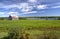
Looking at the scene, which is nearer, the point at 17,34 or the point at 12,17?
the point at 17,34

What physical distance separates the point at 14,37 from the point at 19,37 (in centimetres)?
50

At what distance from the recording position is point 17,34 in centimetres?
1795

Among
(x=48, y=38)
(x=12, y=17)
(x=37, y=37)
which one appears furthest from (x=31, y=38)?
(x=12, y=17)

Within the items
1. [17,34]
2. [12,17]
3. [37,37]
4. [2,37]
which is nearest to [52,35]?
[37,37]

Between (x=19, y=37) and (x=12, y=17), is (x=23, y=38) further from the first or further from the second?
(x=12, y=17)

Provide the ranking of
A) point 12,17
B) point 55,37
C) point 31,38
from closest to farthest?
point 55,37 → point 31,38 → point 12,17

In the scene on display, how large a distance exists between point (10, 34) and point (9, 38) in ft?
1.88

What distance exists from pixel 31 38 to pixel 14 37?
6.42 feet

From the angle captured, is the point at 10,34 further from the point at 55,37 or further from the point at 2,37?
the point at 55,37

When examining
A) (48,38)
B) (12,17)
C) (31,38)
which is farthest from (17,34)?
(12,17)

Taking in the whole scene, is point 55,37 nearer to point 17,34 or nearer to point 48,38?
point 48,38

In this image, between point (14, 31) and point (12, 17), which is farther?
point (12, 17)

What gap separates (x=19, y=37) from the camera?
1789 centimetres

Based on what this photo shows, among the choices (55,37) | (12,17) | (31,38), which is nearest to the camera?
(55,37)
